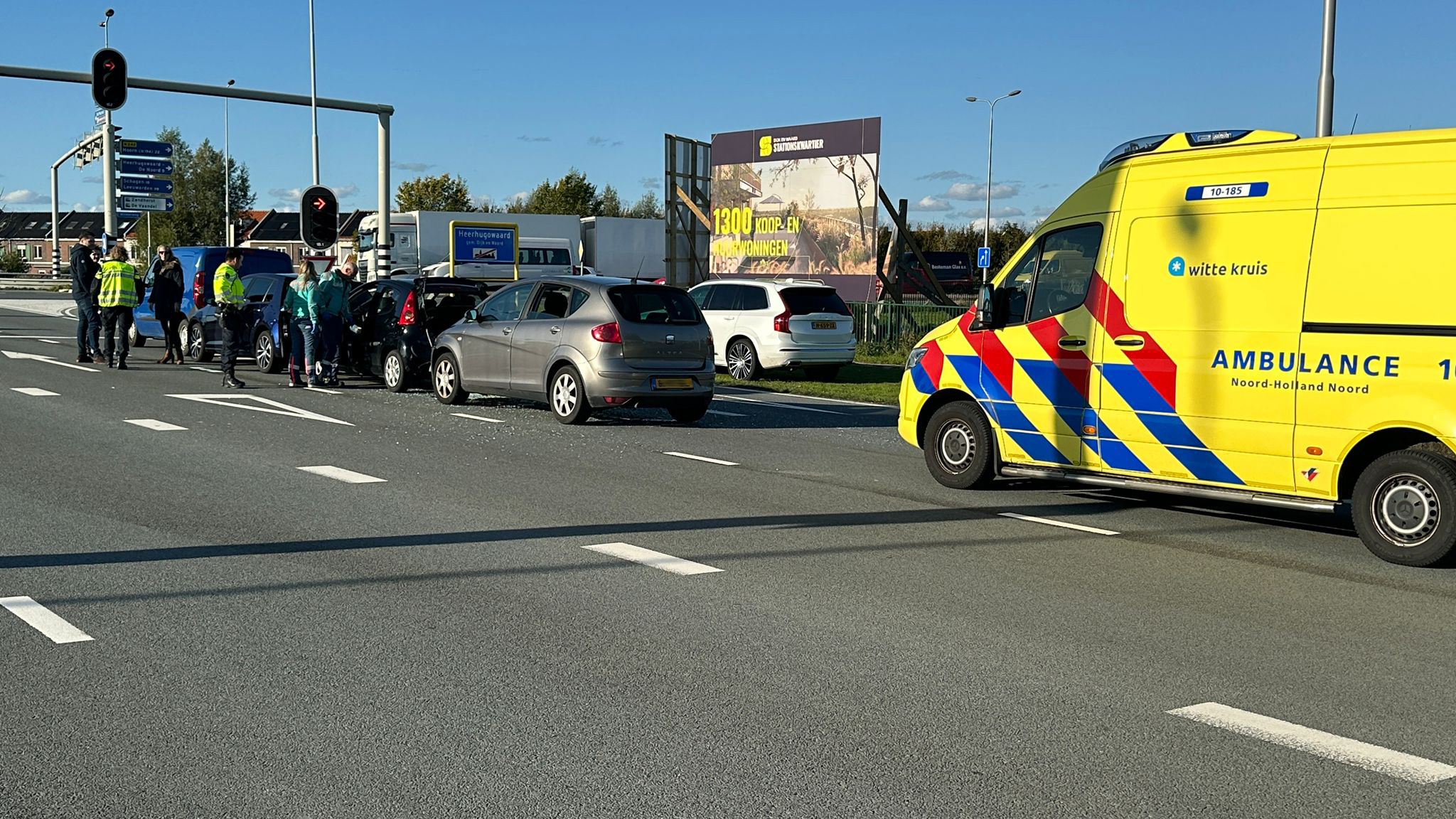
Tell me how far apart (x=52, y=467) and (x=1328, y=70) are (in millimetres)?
13862

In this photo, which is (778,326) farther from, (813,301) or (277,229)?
(277,229)

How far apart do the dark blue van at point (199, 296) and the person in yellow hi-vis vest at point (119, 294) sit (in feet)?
6.70

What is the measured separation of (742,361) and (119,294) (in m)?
9.29

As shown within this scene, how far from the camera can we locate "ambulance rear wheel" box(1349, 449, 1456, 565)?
8039 millimetres

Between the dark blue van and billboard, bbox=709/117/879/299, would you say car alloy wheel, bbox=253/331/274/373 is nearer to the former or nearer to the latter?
the dark blue van

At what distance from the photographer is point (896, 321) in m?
28.5

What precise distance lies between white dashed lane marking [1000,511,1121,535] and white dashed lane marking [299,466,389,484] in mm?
4572

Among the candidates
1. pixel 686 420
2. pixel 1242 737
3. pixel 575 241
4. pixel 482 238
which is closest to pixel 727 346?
pixel 686 420

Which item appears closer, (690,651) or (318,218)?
(690,651)

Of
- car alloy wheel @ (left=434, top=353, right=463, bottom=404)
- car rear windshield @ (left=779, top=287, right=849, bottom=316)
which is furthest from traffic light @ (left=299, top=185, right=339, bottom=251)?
car alloy wheel @ (left=434, top=353, right=463, bottom=404)

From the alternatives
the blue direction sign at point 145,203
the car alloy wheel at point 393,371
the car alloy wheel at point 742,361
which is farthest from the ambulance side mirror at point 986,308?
the blue direction sign at point 145,203

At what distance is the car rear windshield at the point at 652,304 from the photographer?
1541cm

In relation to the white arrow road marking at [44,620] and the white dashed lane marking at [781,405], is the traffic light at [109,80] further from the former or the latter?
the white arrow road marking at [44,620]

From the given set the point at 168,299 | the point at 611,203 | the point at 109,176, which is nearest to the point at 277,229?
the point at 611,203
